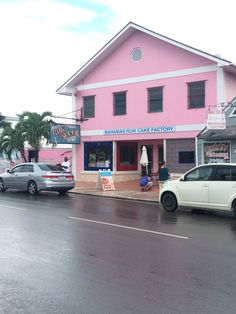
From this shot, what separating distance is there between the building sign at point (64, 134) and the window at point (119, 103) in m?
2.82

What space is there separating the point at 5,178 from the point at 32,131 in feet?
26.8

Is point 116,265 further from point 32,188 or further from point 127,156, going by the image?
point 127,156

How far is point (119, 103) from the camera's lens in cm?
2517

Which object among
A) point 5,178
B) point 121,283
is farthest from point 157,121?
point 121,283

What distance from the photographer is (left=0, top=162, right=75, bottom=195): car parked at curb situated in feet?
62.1

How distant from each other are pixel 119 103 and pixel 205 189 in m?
13.4

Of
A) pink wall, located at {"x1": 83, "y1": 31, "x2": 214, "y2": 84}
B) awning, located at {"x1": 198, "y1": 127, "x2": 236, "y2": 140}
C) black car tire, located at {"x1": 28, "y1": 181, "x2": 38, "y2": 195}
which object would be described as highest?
pink wall, located at {"x1": 83, "y1": 31, "x2": 214, "y2": 84}

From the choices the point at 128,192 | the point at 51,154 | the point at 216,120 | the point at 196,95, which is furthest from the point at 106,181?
the point at 51,154

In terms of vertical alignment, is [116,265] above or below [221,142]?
below

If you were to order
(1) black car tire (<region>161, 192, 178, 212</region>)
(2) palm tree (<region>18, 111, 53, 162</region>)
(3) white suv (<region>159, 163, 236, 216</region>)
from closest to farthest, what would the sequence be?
(3) white suv (<region>159, 163, 236, 216</region>) → (1) black car tire (<region>161, 192, 178, 212</region>) → (2) palm tree (<region>18, 111, 53, 162</region>)

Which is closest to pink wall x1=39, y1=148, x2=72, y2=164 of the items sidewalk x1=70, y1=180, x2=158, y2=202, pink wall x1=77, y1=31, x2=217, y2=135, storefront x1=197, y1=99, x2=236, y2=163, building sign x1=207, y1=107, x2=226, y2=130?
pink wall x1=77, y1=31, x2=217, y2=135

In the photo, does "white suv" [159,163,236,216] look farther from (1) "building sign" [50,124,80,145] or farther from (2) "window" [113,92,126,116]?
(1) "building sign" [50,124,80,145]

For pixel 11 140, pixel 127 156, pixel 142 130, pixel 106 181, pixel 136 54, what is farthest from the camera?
pixel 11 140

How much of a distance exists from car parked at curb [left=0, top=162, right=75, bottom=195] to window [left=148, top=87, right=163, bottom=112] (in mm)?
6627
